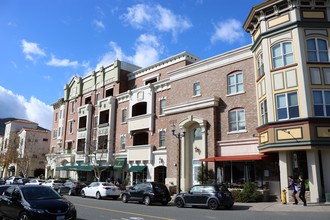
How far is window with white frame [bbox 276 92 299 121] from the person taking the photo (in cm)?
2081

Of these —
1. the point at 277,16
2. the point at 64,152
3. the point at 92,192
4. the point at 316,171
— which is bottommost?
the point at 92,192

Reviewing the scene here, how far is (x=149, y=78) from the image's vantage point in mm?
39906

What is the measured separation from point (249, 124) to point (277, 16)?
28.0ft

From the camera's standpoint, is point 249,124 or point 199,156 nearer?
point 249,124

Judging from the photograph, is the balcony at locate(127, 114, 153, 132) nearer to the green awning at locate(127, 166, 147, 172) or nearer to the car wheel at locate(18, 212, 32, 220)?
the green awning at locate(127, 166, 147, 172)

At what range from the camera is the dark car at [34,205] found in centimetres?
1009

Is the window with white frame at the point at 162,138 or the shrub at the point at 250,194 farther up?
the window with white frame at the point at 162,138

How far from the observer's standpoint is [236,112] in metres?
26.4

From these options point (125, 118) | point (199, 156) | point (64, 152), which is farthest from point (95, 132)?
point (199, 156)

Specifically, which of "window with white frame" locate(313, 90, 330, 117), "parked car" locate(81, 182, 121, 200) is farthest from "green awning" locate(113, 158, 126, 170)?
"window with white frame" locate(313, 90, 330, 117)

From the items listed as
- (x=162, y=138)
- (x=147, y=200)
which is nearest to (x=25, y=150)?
(x=162, y=138)

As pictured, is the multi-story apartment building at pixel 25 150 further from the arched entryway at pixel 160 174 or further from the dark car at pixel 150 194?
the dark car at pixel 150 194

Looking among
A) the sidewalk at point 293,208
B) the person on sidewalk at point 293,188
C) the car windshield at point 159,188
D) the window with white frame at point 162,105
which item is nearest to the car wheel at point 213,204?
the sidewalk at point 293,208

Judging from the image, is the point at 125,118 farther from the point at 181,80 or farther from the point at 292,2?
the point at 292,2
